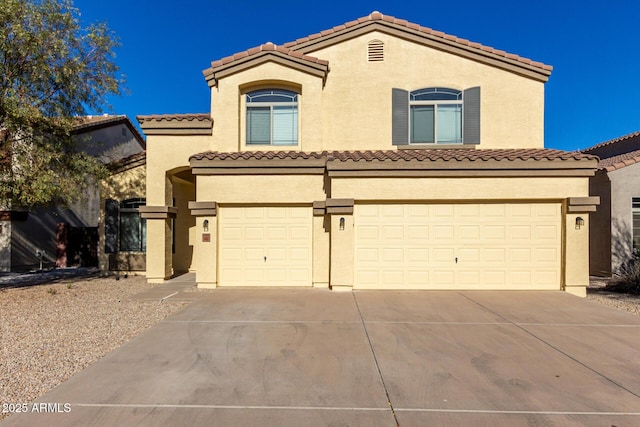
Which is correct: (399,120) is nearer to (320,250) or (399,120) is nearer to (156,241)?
(320,250)

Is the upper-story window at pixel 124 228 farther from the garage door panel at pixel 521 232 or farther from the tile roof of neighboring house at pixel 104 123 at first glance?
the garage door panel at pixel 521 232

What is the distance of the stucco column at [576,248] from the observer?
899 cm

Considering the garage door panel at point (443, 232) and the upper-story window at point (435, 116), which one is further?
the upper-story window at point (435, 116)

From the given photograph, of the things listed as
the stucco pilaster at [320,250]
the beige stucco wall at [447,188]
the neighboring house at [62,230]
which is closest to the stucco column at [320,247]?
the stucco pilaster at [320,250]

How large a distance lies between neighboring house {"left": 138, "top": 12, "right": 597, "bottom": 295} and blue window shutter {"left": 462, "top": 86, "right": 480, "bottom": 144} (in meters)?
0.06

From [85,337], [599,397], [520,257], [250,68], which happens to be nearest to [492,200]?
[520,257]

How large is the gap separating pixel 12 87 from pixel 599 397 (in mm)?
13537

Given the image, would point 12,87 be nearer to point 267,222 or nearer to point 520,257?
point 267,222

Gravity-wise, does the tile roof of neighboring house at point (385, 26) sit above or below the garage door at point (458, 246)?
above

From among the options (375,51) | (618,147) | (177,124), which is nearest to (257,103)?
(177,124)

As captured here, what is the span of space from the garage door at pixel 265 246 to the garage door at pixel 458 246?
162 centimetres

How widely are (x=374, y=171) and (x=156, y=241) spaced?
7.28 m

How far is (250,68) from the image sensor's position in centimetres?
1056

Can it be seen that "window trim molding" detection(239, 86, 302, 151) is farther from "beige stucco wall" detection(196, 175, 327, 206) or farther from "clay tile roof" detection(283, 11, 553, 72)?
"clay tile roof" detection(283, 11, 553, 72)
